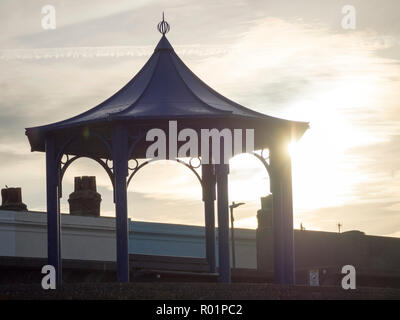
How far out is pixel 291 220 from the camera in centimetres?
3506

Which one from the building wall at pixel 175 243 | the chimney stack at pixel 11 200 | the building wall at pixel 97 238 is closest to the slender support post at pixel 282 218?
the building wall at pixel 97 238

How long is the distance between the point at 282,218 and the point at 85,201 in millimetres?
25939

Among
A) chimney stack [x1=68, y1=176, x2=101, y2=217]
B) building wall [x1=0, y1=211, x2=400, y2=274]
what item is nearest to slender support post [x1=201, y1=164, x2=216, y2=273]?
chimney stack [x1=68, y1=176, x2=101, y2=217]

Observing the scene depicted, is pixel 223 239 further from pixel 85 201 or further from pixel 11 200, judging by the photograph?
pixel 11 200

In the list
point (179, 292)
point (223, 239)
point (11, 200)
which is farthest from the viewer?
point (11, 200)

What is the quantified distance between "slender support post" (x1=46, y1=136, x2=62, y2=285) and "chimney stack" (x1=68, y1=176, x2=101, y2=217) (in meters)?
21.3

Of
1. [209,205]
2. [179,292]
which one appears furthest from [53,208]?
[209,205]

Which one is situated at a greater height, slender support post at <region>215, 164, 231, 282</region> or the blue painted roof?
the blue painted roof

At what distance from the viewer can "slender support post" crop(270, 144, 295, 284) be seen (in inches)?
1375

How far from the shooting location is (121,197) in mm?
33156

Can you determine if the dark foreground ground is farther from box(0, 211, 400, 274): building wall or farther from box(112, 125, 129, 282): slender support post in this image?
box(0, 211, 400, 274): building wall

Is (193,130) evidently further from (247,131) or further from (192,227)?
(192,227)

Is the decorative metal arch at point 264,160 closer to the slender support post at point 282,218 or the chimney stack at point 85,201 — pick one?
the slender support post at point 282,218
